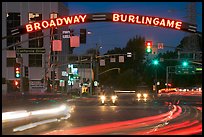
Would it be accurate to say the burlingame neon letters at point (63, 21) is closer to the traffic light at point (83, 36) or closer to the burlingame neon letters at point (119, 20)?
the burlingame neon letters at point (119, 20)

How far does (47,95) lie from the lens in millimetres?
25156

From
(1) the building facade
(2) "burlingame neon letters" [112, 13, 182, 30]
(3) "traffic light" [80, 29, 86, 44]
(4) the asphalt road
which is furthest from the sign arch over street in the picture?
(1) the building facade

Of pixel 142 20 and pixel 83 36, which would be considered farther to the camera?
pixel 83 36

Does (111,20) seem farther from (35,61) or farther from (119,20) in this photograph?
(35,61)

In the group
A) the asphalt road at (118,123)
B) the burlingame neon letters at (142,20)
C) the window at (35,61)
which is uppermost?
the window at (35,61)

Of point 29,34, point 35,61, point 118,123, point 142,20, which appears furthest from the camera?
point 35,61

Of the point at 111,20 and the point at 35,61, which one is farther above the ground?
the point at 35,61

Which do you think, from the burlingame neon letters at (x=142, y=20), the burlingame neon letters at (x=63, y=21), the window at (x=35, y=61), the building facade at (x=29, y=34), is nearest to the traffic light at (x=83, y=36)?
the burlingame neon letters at (x=63, y=21)

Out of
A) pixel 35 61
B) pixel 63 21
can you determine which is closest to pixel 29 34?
pixel 35 61

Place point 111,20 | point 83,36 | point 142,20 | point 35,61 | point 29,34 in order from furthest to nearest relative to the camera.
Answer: point 35,61
point 29,34
point 83,36
point 111,20
point 142,20

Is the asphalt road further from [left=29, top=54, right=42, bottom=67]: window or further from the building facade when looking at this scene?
[left=29, top=54, right=42, bottom=67]: window

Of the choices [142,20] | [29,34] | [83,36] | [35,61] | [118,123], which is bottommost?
[118,123]

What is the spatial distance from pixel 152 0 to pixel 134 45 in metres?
156

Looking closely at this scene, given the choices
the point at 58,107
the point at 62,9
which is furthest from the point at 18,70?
the point at 62,9
